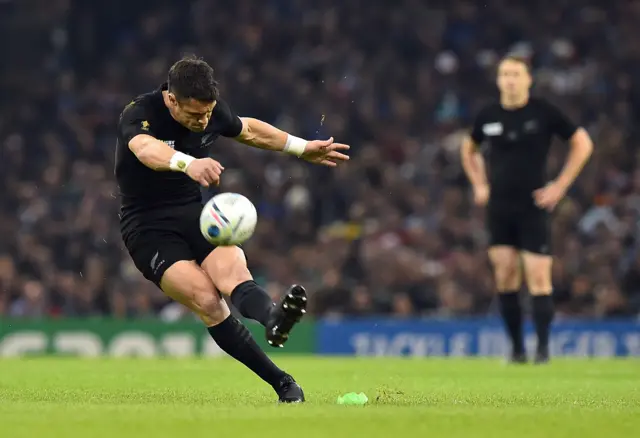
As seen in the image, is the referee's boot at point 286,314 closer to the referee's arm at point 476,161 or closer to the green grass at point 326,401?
the green grass at point 326,401

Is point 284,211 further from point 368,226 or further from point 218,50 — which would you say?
point 218,50

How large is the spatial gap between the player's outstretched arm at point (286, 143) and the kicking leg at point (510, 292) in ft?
15.3

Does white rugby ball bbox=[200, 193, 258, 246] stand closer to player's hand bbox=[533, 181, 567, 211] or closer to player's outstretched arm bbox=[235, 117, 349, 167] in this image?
player's outstretched arm bbox=[235, 117, 349, 167]

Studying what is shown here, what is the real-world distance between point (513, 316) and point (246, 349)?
556 centimetres

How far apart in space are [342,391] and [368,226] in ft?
35.0

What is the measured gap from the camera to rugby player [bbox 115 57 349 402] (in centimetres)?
725

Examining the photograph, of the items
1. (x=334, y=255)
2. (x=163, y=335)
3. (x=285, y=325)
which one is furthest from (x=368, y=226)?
(x=285, y=325)

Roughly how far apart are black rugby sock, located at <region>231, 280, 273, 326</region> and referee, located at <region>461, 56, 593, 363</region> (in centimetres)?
548

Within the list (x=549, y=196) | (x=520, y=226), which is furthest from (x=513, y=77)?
(x=520, y=226)

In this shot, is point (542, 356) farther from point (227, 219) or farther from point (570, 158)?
point (227, 219)

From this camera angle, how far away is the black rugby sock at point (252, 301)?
6982 millimetres

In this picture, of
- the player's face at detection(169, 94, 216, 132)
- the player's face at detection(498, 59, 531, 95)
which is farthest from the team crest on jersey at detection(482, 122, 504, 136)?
the player's face at detection(169, 94, 216, 132)

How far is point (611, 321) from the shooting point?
15.9 meters

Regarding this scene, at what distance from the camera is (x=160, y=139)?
7.62 meters
